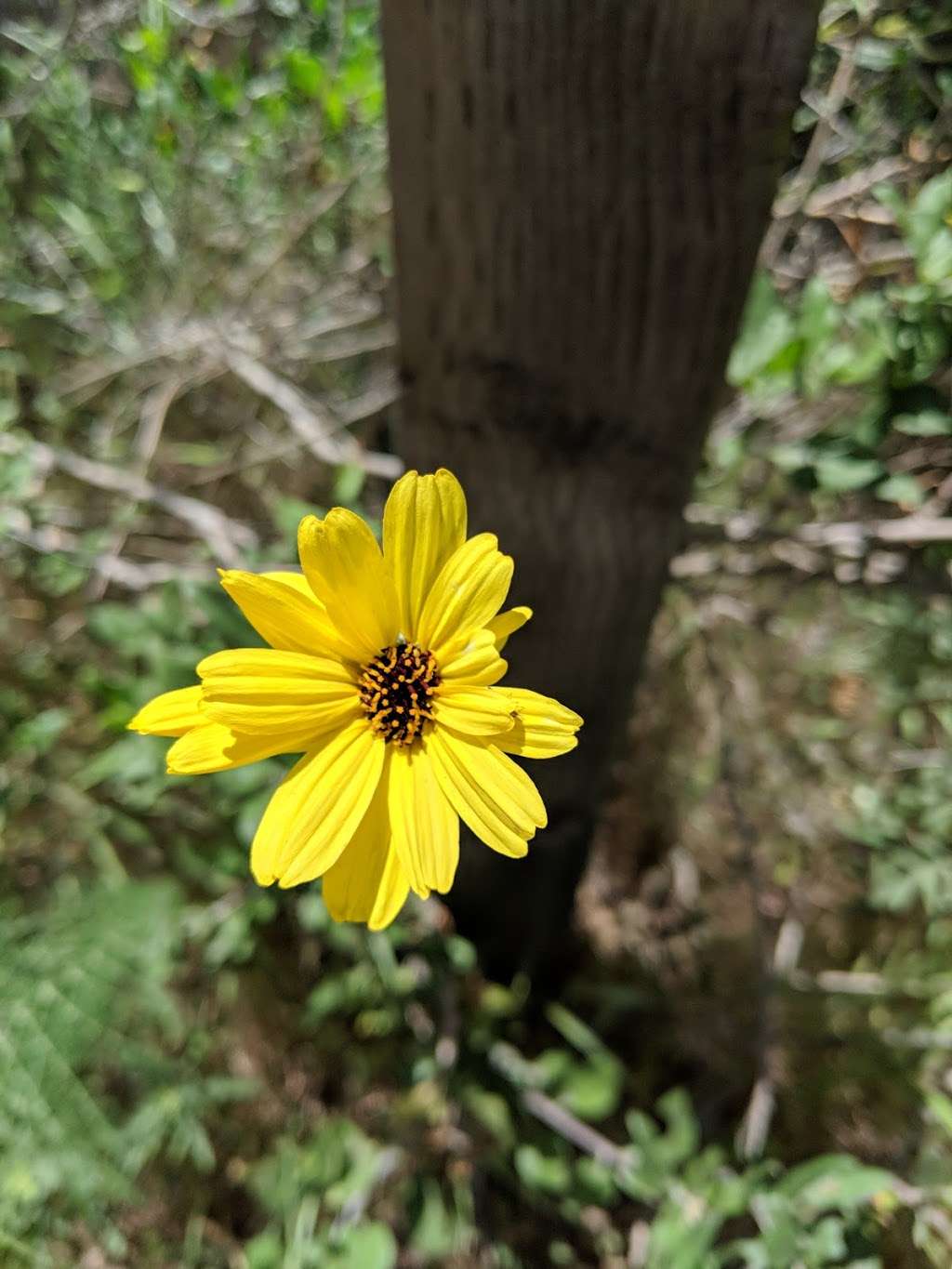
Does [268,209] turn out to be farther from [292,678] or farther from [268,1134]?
[268,1134]

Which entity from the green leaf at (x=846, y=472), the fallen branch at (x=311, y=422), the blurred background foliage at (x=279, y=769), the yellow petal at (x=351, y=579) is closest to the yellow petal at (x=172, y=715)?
the yellow petal at (x=351, y=579)

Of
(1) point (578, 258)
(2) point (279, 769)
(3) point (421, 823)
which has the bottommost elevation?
(2) point (279, 769)

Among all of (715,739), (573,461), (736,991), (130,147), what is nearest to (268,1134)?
(736,991)

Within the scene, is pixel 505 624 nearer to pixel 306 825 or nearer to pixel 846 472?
pixel 306 825

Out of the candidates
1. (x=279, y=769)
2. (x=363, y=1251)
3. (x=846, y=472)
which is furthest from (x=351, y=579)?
(x=363, y=1251)

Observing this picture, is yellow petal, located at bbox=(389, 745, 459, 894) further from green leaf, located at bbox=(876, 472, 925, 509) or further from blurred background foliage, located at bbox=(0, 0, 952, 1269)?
green leaf, located at bbox=(876, 472, 925, 509)

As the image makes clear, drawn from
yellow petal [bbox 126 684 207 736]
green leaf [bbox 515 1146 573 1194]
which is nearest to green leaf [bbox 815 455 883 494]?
yellow petal [bbox 126 684 207 736]
